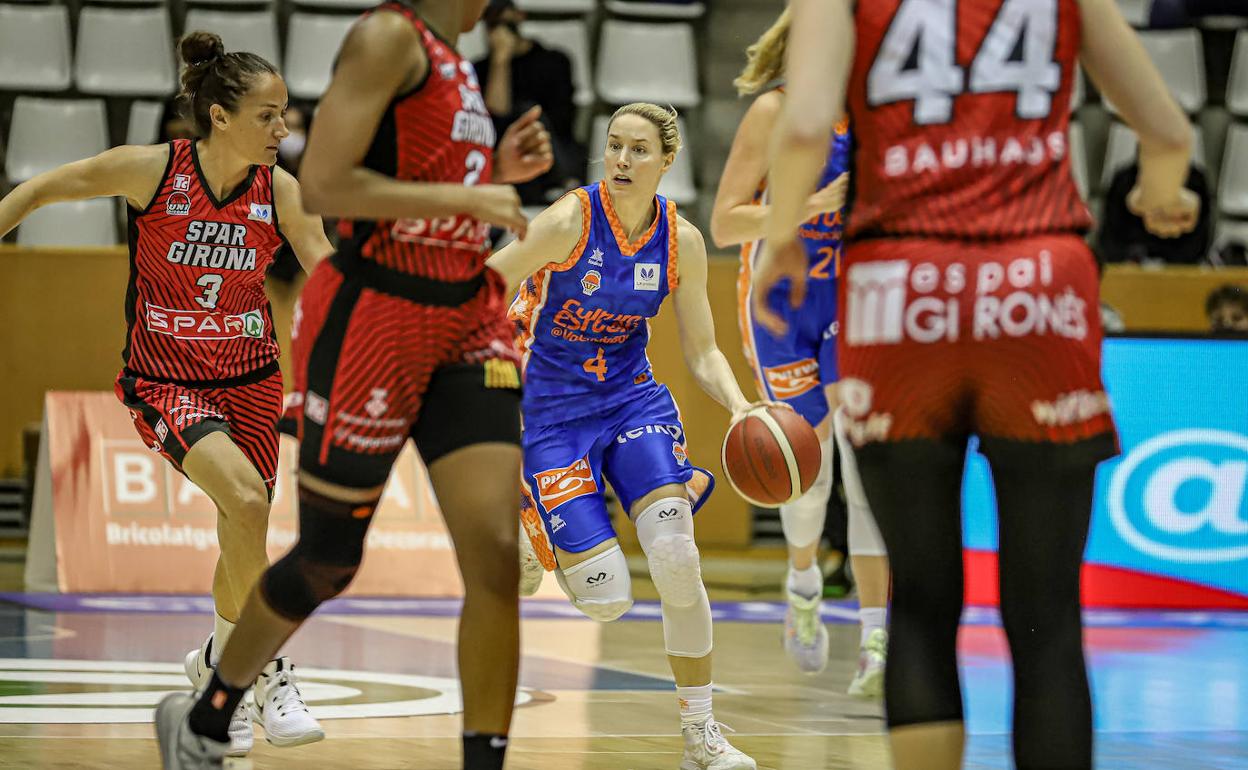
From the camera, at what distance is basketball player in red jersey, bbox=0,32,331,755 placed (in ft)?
17.5

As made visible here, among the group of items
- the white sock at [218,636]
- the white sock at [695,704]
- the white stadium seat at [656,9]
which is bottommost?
the white sock at [695,704]

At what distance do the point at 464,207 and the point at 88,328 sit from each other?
823cm

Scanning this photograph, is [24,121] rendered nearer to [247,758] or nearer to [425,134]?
[247,758]

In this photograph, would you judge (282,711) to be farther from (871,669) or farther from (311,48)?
(311,48)

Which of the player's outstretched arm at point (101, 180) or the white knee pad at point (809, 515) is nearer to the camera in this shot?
the player's outstretched arm at point (101, 180)

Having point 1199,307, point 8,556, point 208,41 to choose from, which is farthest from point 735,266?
point 208,41

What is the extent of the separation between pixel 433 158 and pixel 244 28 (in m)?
10.3

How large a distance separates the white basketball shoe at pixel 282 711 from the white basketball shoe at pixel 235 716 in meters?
0.05

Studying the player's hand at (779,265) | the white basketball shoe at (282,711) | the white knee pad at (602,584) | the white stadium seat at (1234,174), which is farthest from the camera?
the white stadium seat at (1234,174)

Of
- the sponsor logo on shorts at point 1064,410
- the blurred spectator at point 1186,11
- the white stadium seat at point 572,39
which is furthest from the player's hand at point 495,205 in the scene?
the blurred spectator at point 1186,11

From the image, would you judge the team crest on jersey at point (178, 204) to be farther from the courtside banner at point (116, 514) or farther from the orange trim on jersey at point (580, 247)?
the courtside banner at point (116, 514)

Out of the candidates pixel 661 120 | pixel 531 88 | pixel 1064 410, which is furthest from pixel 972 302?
pixel 531 88

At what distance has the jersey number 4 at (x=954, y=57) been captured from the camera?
294 cm

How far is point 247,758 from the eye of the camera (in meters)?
5.09
